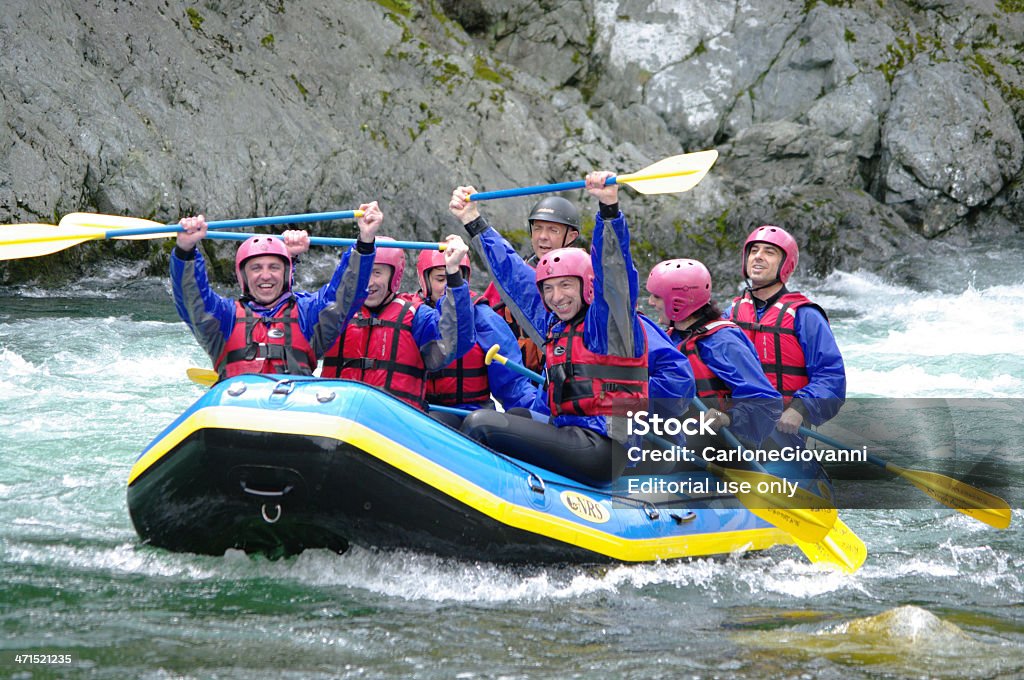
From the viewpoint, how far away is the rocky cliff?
1191cm

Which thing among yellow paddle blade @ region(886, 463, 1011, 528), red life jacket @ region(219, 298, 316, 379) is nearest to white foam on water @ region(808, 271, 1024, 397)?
yellow paddle blade @ region(886, 463, 1011, 528)

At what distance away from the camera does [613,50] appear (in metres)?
17.2

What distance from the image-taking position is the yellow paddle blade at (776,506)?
192 inches

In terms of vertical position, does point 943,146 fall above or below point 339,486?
above

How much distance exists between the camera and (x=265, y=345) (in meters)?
4.64

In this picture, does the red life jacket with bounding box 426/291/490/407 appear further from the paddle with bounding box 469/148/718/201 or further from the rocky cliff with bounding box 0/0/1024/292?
the rocky cliff with bounding box 0/0/1024/292

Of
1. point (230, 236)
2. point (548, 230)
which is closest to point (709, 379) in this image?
point (548, 230)

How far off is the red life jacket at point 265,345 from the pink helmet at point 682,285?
1549mm

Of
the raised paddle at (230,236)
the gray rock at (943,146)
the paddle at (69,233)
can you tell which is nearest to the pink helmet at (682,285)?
the raised paddle at (230,236)

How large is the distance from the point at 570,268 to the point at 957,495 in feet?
8.32

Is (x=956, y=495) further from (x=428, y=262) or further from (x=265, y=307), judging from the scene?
(x=265, y=307)

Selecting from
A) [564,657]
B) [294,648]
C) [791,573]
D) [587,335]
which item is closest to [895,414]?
[791,573]

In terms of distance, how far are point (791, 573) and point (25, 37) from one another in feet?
33.9

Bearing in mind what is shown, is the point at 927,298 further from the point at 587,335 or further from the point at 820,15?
the point at 587,335
